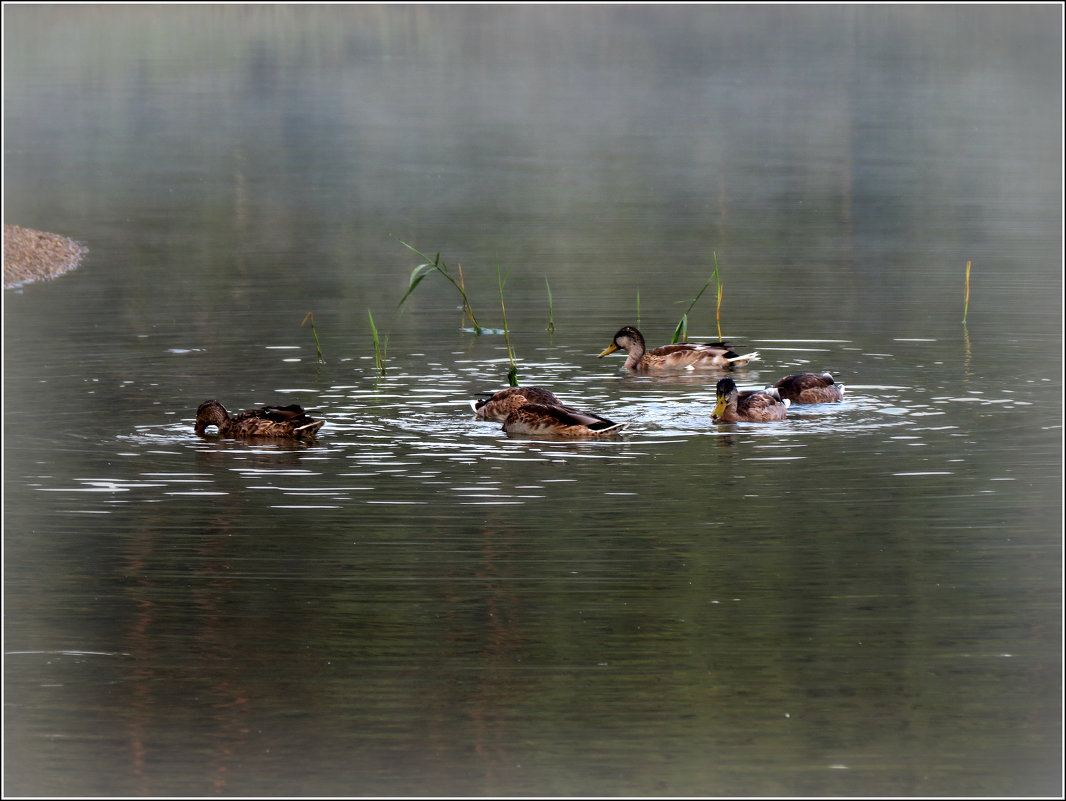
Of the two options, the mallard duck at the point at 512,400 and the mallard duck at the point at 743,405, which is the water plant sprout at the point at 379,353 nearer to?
the mallard duck at the point at 512,400

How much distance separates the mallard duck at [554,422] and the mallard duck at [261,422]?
1.61 metres

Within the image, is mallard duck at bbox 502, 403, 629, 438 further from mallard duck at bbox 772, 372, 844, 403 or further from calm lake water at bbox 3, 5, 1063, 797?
mallard duck at bbox 772, 372, 844, 403

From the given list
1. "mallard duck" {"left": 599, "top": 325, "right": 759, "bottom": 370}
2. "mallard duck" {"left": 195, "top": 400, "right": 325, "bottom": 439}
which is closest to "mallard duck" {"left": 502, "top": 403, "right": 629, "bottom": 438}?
"mallard duck" {"left": 195, "top": 400, "right": 325, "bottom": 439}

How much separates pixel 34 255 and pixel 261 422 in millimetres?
14556

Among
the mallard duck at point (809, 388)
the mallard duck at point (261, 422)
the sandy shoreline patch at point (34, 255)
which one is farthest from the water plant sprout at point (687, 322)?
the sandy shoreline patch at point (34, 255)

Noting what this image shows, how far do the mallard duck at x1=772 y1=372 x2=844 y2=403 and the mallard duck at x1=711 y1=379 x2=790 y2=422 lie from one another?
0.50 metres

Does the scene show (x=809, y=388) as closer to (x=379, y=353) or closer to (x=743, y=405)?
(x=743, y=405)

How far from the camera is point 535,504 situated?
45.0 feet

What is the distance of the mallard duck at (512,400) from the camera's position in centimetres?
1641

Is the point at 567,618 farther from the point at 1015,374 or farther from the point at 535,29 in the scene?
the point at 535,29

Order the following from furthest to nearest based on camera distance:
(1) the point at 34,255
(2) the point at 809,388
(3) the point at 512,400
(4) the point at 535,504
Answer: (1) the point at 34,255 < (2) the point at 809,388 < (3) the point at 512,400 < (4) the point at 535,504

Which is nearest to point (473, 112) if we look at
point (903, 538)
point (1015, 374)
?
point (1015, 374)

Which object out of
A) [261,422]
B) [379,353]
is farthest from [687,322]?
[261,422]

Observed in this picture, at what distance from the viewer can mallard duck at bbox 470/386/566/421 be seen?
646 inches
